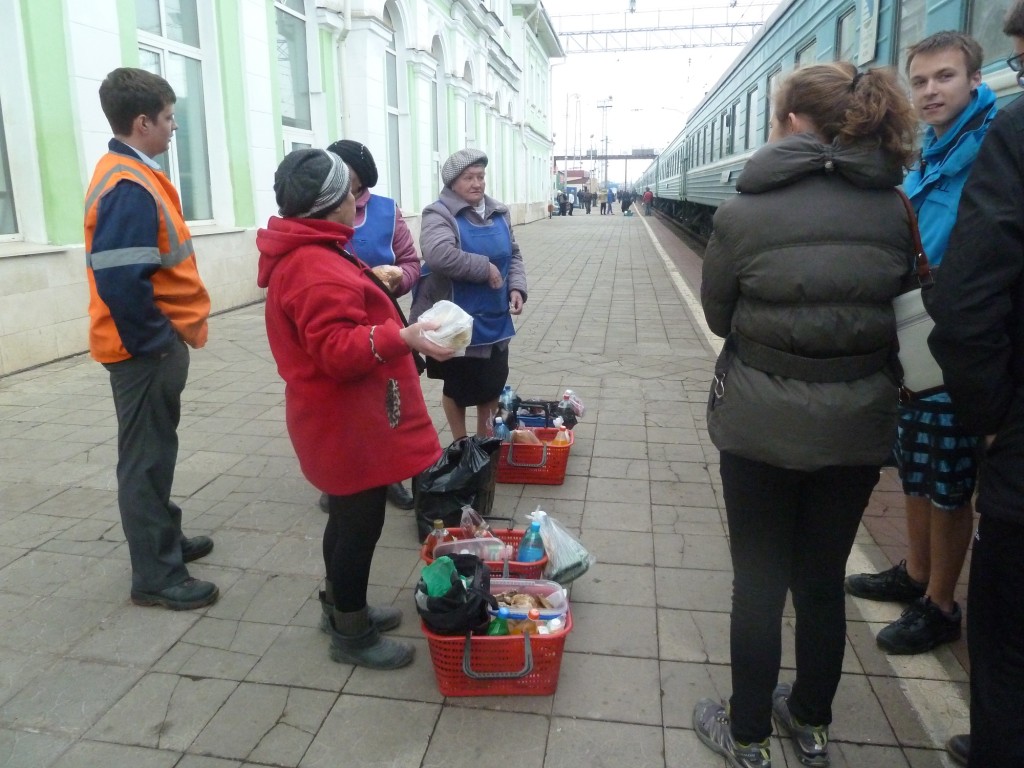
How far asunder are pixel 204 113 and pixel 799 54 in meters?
6.72

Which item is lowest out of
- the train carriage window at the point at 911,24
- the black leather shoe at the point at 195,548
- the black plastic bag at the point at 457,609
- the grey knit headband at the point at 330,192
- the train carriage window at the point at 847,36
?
the black leather shoe at the point at 195,548

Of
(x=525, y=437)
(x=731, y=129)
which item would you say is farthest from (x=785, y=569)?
(x=731, y=129)

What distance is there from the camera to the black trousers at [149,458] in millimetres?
3104

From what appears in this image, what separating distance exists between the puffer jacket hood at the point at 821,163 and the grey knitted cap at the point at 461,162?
215 centimetres

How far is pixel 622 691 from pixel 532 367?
15.8ft

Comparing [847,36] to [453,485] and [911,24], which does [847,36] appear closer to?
[911,24]

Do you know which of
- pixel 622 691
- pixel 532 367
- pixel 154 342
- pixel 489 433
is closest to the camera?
pixel 622 691

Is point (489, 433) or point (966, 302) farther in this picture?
point (489, 433)

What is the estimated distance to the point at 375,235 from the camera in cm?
383

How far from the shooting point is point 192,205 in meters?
9.65

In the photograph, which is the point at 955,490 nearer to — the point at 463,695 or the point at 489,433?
the point at 463,695

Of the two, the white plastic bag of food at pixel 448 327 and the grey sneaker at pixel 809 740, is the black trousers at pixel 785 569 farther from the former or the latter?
the white plastic bag of food at pixel 448 327

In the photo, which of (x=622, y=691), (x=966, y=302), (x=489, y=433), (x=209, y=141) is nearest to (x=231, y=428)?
(x=489, y=433)

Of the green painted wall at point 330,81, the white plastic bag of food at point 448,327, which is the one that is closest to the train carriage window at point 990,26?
the white plastic bag of food at point 448,327
